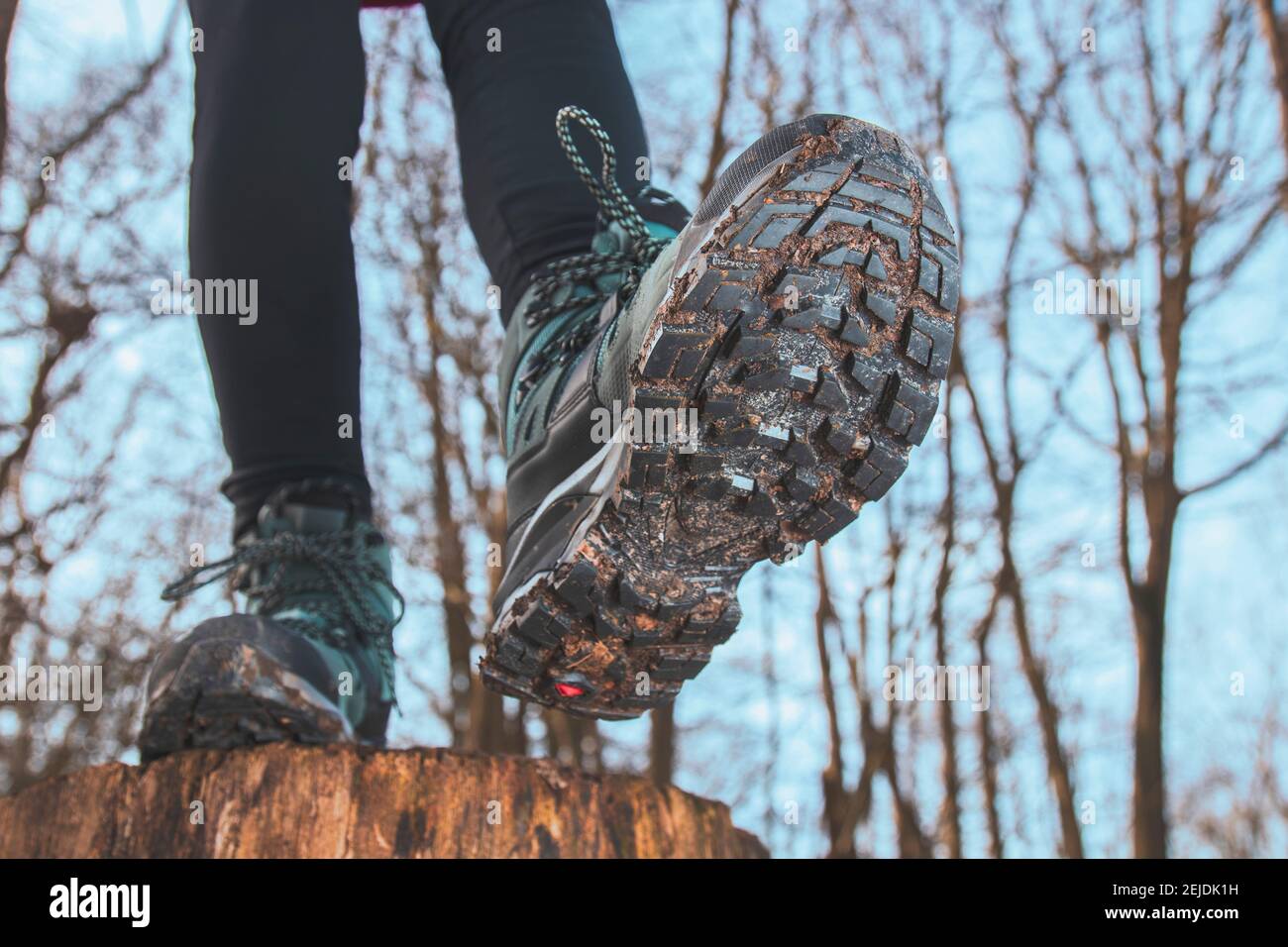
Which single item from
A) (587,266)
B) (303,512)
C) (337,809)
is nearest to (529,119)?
(587,266)

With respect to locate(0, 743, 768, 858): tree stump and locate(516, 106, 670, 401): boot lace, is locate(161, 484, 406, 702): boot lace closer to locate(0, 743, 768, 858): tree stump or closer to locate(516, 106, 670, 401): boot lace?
locate(0, 743, 768, 858): tree stump

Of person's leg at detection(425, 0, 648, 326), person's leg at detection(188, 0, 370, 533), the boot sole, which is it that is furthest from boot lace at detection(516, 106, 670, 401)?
the boot sole

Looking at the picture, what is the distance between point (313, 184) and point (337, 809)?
2.57 ft

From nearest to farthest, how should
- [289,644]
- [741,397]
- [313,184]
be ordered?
1. [741,397]
2. [289,644]
3. [313,184]

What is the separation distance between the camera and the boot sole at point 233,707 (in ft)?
4.99

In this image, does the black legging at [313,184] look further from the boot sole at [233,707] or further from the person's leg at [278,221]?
the boot sole at [233,707]

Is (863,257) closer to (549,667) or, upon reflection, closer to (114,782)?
(549,667)

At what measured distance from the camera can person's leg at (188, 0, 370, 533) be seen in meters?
1.64

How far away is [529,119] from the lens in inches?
67.0

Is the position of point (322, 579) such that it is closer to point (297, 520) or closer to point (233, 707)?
point (297, 520)

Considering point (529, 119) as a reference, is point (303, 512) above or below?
below

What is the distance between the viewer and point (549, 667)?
4.66ft

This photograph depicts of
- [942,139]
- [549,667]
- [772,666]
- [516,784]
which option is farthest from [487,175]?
[772,666]

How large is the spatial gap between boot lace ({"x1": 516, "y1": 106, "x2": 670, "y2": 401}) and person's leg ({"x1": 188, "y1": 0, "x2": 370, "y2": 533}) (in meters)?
0.27
